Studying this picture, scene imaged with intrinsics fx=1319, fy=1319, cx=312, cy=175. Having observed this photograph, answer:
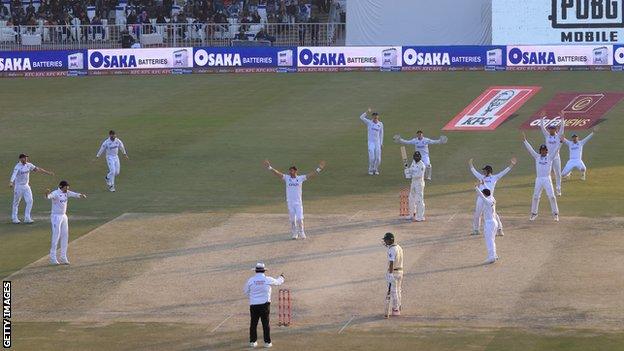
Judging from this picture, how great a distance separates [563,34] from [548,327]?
37.4 m

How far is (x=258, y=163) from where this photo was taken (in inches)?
1770

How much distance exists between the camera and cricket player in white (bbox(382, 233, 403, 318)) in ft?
89.8

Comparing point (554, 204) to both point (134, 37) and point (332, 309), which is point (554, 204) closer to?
Answer: point (332, 309)

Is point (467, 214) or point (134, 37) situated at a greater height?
point (134, 37)

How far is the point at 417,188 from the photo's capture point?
117 ft

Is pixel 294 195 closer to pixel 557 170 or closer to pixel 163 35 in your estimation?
pixel 557 170

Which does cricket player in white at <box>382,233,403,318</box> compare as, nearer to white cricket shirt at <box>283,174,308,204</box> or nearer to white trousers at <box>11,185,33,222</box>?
white cricket shirt at <box>283,174,308,204</box>

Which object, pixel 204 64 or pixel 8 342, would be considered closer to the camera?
pixel 8 342

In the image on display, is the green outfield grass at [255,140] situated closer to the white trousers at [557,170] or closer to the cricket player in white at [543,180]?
the white trousers at [557,170]

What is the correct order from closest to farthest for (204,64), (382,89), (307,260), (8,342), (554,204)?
(8,342), (307,260), (554,204), (382,89), (204,64)

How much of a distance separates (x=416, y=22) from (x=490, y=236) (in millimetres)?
35594

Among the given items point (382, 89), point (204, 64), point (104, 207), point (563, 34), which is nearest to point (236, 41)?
point (204, 64)

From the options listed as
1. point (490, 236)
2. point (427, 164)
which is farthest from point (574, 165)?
point (490, 236)

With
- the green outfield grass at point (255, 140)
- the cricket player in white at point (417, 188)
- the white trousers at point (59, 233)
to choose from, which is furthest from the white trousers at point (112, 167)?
the cricket player in white at point (417, 188)
